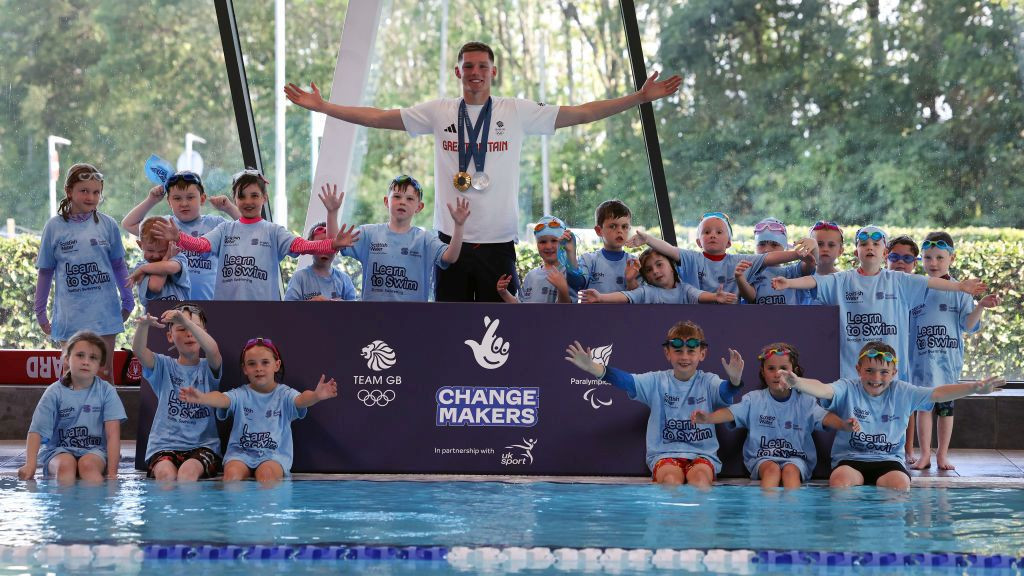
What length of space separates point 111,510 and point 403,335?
2.06 m

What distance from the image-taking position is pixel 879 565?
446 cm

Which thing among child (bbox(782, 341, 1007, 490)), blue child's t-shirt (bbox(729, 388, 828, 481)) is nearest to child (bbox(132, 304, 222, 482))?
blue child's t-shirt (bbox(729, 388, 828, 481))

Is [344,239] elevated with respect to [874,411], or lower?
elevated

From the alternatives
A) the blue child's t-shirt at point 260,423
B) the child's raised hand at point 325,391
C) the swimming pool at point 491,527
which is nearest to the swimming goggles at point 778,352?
the swimming pool at point 491,527

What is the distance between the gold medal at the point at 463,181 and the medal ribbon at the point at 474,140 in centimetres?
7

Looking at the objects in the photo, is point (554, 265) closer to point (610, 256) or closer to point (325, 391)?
point (610, 256)

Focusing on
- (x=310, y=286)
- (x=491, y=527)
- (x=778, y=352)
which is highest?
(x=310, y=286)

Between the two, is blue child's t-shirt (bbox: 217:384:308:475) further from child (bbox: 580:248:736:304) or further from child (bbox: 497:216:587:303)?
child (bbox: 580:248:736:304)

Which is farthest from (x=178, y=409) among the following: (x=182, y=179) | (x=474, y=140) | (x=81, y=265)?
(x=474, y=140)

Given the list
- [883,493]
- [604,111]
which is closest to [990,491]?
[883,493]

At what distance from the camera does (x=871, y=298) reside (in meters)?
7.22

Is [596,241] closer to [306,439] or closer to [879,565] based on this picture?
[306,439]

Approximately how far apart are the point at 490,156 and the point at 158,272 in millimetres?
2157

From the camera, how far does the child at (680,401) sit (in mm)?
6559
